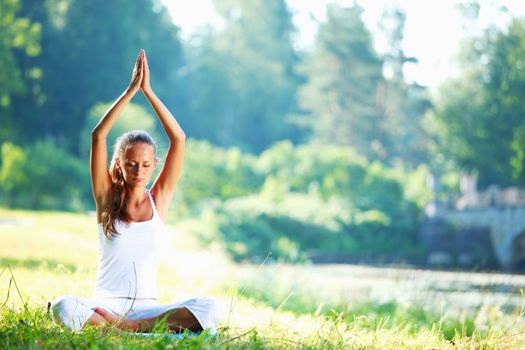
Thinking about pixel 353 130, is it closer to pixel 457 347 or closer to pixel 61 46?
pixel 61 46

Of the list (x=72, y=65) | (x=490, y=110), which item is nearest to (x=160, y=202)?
(x=490, y=110)

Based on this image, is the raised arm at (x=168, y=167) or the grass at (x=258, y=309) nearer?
the grass at (x=258, y=309)

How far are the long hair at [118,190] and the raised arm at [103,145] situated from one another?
0.13 feet

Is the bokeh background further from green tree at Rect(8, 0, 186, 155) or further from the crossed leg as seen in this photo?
the crossed leg

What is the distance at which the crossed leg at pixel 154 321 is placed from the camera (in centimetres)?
340

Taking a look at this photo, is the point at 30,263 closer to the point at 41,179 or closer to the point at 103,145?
the point at 103,145

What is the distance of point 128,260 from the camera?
341cm

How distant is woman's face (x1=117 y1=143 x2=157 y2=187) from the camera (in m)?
3.46

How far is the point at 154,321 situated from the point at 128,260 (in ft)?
1.01

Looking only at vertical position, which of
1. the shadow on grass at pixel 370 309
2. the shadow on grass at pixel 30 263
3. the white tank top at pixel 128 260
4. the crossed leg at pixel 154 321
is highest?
the white tank top at pixel 128 260

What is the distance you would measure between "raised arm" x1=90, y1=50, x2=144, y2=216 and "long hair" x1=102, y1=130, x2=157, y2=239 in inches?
1.5

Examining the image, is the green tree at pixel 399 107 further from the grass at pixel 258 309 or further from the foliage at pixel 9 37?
the grass at pixel 258 309

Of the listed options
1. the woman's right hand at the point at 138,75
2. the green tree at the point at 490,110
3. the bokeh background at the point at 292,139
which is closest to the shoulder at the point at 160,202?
the woman's right hand at the point at 138,75

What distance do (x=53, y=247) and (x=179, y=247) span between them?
615cm
